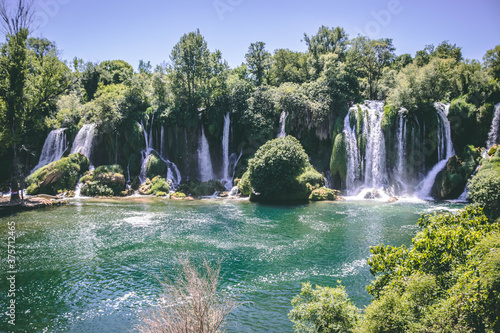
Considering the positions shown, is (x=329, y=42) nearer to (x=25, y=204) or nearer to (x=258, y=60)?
(x=258, y=60)

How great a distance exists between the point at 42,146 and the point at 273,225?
39055mm

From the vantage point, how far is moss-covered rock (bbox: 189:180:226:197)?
37062 mm

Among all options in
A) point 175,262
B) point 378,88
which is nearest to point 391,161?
point 378,88

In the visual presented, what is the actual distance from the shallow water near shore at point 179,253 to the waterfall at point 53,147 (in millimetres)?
17039

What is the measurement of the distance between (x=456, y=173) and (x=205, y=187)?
27.8 m

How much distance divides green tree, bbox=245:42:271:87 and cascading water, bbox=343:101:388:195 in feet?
69.5

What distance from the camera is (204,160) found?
1663 inches

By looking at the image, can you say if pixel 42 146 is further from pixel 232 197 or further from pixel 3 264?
pixel 3 264

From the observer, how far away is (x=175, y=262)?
1537 cm

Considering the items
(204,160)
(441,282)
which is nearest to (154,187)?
(204,160)

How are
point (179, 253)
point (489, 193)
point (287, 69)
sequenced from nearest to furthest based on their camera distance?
point (179, 253) < point (489, 193) < point (287, 69)

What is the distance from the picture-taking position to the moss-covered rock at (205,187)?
37062mm

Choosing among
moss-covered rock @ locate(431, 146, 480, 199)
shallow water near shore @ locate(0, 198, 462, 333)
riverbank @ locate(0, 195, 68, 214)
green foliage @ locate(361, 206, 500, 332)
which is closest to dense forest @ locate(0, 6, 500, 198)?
moss-covered rock @ locate(431, 146, 480, 199)

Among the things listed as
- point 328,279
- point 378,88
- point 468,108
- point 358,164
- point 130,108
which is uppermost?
point 378,88
